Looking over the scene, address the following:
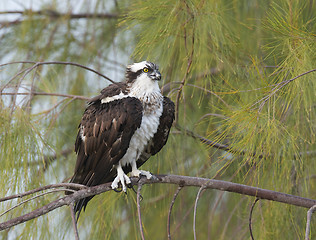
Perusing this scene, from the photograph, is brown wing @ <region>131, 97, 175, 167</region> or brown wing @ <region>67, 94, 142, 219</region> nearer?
brown wing @ <region>67, 94, 142, 219</region>

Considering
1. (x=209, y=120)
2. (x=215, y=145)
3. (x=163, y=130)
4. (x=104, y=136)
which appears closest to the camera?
(x=215, y=145)

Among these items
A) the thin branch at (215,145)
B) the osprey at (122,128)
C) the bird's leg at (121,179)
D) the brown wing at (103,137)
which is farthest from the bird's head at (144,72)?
the bird's leg at (121,179)

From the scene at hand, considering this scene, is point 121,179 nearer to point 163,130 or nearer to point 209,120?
point 163,130

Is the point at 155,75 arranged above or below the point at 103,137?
above

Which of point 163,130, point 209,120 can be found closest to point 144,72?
point 163,130

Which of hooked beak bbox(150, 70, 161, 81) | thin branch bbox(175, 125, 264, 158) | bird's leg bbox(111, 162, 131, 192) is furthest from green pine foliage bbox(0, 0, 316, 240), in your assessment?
bird's leg bbox(111, 162, 131, 192)

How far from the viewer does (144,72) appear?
9.76 feet

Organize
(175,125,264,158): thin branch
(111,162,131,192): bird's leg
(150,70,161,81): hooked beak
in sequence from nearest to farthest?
(175,125,264,158): thin branch → (111,162,131,192): bird's leg → (150,70,161,81): hooked beak

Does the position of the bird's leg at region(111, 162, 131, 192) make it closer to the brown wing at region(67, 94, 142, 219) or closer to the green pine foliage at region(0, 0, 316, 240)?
the brown wing at region(67, 94, 142, 219)

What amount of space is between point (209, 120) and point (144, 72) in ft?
1.85

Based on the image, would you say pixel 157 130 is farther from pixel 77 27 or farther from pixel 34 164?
pixel 77 27

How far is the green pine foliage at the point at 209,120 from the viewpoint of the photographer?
2.51 m

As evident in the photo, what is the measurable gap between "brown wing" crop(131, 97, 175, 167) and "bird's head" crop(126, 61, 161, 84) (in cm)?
18

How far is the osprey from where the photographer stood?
284cm
